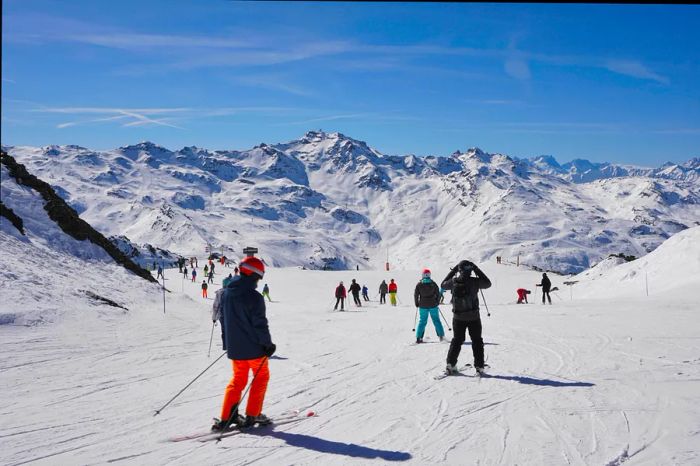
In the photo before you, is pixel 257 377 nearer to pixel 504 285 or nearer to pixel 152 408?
pixel 152 408

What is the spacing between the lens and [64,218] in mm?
24781

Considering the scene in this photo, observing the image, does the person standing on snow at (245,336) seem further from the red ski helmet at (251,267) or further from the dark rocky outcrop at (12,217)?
the dark rocky outcrop at (12,217)

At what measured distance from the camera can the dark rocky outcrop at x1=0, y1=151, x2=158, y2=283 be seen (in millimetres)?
24453

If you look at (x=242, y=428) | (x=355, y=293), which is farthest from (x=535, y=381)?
(x=355, y=293)

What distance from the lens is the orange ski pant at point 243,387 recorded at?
20.4 ft

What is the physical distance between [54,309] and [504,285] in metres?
38.1

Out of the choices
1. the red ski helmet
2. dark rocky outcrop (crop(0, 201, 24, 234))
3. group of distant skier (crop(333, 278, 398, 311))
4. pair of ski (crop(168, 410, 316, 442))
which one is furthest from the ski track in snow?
group of distant skier (crop(333, 278, 398, 311))

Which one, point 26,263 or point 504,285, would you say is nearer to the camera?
point 26,263

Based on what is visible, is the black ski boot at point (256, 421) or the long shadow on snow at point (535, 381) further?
the long shadow on snow at point (535, 381)

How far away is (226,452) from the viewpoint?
5582mm

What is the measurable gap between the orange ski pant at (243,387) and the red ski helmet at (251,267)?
3.51 ft

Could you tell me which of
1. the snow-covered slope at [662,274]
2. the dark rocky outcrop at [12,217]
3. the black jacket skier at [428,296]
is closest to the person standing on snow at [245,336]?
the black jacket skier at [428,296]

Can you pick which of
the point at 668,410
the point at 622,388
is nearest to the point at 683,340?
the point at 622,388

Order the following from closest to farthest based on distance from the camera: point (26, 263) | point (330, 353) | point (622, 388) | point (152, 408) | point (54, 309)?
point (152, 408), point (622, 388), point (330, 353), point (54, 309), point (26, 263)
